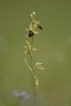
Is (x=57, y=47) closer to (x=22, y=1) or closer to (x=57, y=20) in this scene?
(x=57, y=20)

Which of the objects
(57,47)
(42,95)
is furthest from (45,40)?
(42,95)

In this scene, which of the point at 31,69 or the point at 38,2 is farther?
the point at 38,2

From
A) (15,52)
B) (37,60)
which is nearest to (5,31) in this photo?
(15,52)

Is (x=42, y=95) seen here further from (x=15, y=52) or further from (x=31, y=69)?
(x=15, y=52)

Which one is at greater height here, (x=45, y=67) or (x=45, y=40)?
(x=45, y=40)

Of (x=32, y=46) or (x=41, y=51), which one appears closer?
(x=32, y=46)

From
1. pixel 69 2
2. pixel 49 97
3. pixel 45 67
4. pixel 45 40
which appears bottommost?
pixel 49 97
